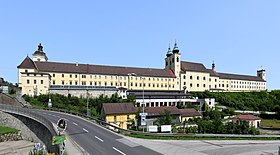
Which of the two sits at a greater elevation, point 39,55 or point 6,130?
point 39,55

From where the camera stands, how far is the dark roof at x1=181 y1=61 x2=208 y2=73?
303 feet

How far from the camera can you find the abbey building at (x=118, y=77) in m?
58.0

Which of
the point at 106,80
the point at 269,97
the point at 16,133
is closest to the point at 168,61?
the point at 106,80

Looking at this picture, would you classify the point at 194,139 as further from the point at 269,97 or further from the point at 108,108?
the point at 269,97

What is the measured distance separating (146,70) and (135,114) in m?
44.2

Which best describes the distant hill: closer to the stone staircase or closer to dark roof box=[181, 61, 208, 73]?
dark roof box=[181, 61, 208, 73]

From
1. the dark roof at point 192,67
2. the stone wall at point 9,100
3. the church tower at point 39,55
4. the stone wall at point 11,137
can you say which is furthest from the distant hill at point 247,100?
the stone wall at point 11,137

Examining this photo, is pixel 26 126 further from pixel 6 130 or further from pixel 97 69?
pixel 97 69

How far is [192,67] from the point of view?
312 feet

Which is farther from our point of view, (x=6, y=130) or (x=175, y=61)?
(x=175, y=61)

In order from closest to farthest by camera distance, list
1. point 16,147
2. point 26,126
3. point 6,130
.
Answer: point 16,147 < point 26,126 < point 6,130

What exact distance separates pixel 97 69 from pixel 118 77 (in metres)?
8.14

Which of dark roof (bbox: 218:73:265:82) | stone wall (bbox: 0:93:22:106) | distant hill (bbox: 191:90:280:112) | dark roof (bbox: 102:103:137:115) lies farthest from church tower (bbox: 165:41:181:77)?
stone wall (bbox: 0:93:22:106)

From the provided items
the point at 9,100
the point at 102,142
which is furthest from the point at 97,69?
the point at 102,142
